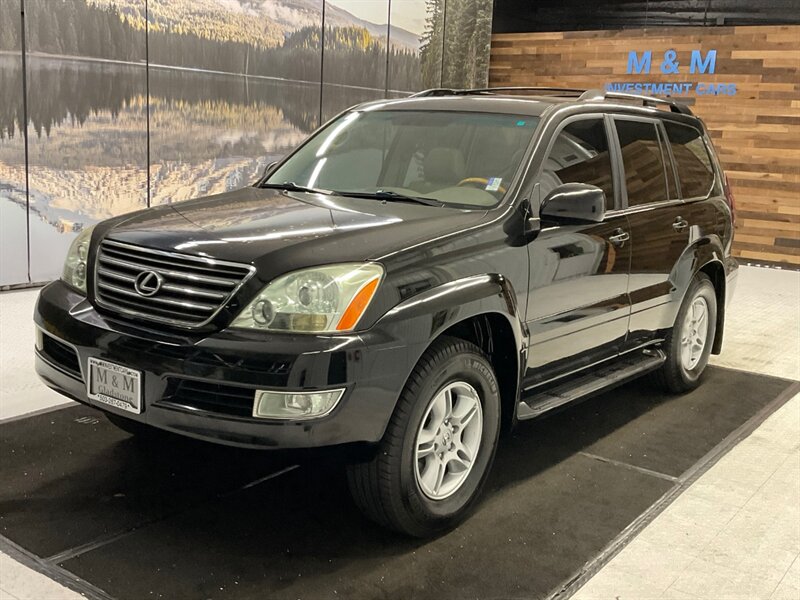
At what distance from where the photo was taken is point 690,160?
4965 mm

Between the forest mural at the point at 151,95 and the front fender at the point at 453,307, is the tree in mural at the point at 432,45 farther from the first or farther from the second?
the front fender at the point at 453,307

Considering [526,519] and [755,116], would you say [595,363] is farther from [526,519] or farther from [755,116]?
[755,116]

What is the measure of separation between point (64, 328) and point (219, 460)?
0.98m

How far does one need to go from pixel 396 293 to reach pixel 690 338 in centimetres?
289

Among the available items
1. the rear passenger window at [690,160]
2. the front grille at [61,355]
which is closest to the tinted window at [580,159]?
the rear passenger window at [690,160]

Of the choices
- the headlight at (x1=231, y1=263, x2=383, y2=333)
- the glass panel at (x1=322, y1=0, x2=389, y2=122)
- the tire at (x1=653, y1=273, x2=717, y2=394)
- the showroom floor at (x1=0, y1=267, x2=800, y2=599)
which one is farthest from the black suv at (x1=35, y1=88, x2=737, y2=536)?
the glass panel at (x1=322, y1=0, x2=389, y2=122)

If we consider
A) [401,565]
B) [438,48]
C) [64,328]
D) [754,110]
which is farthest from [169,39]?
[754,110]

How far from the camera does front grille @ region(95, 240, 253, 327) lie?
2742 mm

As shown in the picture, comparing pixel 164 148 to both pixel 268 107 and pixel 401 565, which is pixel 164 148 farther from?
pixel 401 565

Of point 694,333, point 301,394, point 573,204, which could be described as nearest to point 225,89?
point 694,333

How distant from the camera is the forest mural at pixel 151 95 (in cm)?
703

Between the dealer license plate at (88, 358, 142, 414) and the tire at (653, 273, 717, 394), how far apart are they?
123 inches

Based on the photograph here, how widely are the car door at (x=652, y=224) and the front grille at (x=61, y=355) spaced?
2553mm

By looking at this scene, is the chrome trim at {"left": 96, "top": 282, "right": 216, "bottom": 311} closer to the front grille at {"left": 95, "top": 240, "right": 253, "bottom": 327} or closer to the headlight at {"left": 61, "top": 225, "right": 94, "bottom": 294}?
the front grille at {"left": 95, "top": 240, "right": 253, "bottom": 327}
